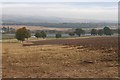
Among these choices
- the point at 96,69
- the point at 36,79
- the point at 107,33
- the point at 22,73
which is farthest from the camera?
the point at 107,33

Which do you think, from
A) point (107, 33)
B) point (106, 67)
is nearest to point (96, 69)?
point (106, 67)

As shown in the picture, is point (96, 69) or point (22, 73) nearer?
point (22, 73)

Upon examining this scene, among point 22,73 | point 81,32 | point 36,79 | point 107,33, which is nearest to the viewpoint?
point 36,79

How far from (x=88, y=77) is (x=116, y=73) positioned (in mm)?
→ 2382

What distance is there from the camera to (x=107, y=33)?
548 feet

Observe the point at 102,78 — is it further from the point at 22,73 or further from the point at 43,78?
the point at 22,73

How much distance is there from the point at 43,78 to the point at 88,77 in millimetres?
2832

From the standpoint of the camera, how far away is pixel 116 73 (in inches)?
807

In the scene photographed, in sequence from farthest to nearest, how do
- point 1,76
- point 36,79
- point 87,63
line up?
point 87,63, point 1,76, point 36,79

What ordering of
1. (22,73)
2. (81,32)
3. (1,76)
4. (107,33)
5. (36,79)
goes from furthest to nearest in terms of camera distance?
(81,32) → (107,33) → (22,73) → (1,76) → (36,79)

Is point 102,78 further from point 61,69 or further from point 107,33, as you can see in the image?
point 107,33

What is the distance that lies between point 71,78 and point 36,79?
2.09m

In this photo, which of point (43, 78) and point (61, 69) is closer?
point (43, 78)

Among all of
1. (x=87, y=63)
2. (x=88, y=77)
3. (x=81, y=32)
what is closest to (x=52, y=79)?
(x=88, y=77)
